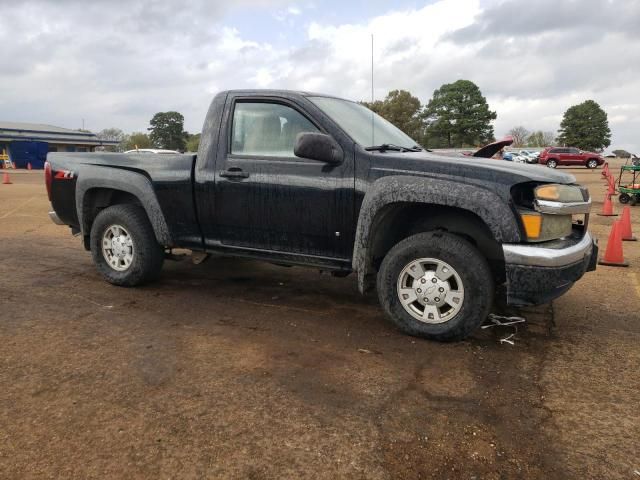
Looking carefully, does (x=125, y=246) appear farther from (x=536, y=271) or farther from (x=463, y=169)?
(x=536, y=271)

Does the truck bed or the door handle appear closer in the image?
the door handle

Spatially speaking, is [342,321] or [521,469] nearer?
[521,469]

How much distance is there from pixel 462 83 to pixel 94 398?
80.8 m

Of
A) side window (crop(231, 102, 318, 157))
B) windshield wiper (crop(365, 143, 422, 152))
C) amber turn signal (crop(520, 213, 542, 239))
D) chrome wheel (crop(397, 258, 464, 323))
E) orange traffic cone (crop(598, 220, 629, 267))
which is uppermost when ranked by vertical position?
side window (crop(231, 102, 318, 157))

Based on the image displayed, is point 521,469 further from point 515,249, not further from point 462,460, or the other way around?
point 515,249

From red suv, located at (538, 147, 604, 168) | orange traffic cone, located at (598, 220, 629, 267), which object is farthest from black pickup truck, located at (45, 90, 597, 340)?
red suv, located at (538, 147, 604, 168)

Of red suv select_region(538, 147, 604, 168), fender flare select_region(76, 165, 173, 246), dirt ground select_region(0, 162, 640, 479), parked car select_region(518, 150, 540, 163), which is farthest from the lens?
parked car select_region(518, 150, 540, 163)

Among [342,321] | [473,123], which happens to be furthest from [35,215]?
[473,123]

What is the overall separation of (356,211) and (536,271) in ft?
4.24

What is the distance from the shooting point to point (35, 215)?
10758 mm

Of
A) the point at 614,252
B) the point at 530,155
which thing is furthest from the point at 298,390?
the point at 530,155

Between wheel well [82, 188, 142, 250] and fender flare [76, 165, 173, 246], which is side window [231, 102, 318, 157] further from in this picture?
wheel well [82, 188, 142, 250]

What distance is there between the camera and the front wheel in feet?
11.3

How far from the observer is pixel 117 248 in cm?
500
